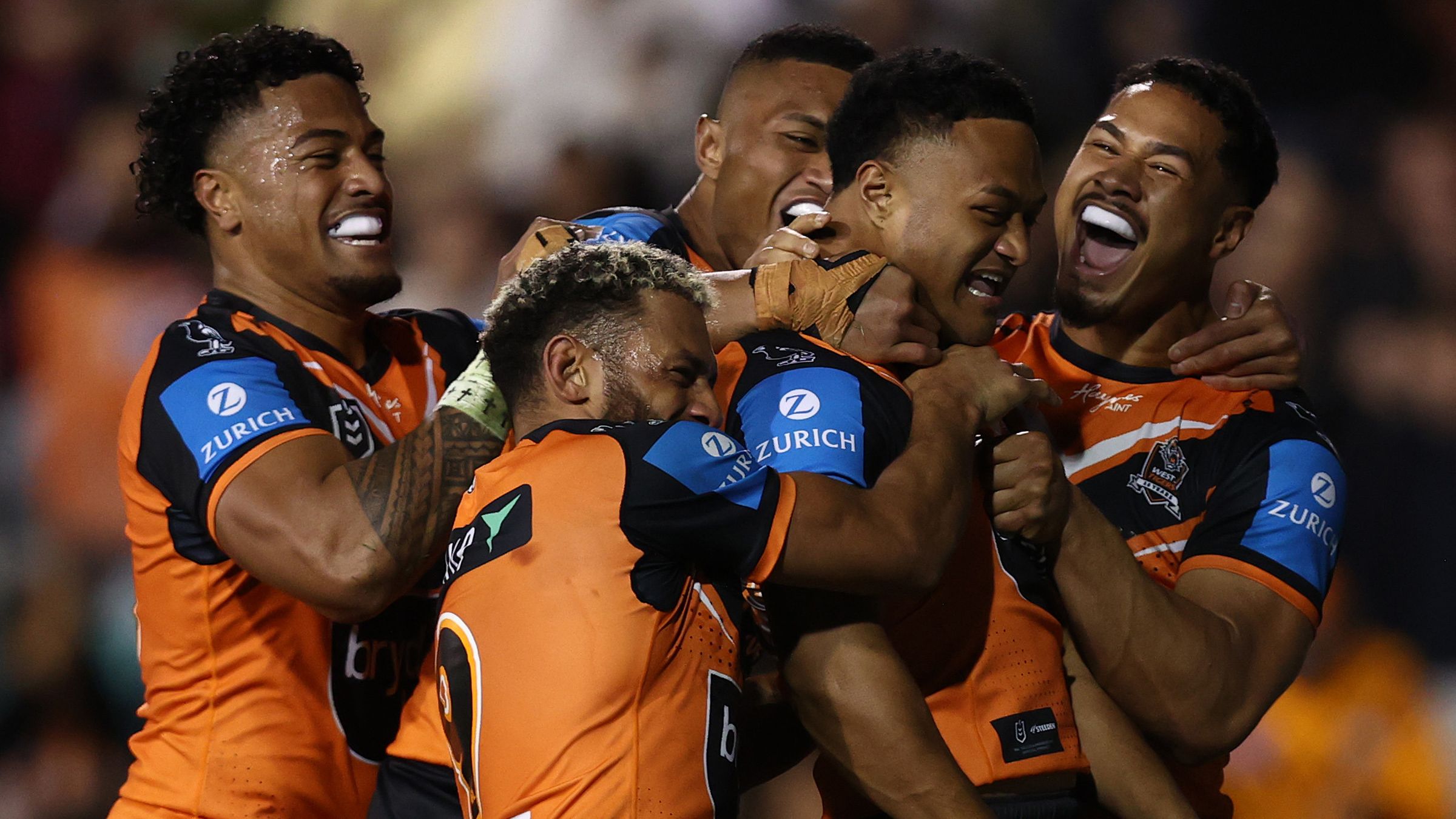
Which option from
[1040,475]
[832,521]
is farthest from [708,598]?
[1040,475]

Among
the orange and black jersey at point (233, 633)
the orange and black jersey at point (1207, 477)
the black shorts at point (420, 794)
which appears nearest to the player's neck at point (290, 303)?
the orange and black jersey at point (233, 633)

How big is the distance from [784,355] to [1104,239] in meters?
1.22

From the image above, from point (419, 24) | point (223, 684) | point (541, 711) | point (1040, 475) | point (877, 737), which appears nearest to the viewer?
point (541, 711)

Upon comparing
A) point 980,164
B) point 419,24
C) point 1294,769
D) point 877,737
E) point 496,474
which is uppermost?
point 419,24

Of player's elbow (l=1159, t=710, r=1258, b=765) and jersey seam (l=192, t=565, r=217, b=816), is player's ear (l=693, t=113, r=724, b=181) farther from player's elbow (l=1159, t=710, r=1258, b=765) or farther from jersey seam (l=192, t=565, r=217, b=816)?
player's elbow (l=1159, t=710, r=1258, b=765)

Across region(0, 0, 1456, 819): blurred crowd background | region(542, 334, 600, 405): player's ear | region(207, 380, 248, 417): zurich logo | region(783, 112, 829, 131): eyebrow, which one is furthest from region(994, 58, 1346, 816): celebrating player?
region(0, 0, 1456, 819): blurred crowd background

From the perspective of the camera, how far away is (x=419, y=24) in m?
6.18

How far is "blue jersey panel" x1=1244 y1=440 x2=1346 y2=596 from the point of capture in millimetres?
2680

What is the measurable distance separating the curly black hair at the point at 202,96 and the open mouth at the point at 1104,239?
165cm

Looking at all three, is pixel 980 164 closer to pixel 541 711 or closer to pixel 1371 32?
pixel 541 711

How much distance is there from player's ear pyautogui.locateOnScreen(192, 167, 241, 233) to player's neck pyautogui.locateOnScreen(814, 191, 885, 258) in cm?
123

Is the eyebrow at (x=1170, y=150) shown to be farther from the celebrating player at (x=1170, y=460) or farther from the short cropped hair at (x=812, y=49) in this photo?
the short cropped hair at (x=812, y=49)

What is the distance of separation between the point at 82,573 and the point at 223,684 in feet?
9.14

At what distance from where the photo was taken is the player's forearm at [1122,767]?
2.42 m
